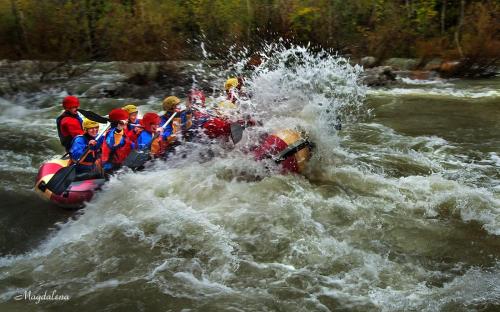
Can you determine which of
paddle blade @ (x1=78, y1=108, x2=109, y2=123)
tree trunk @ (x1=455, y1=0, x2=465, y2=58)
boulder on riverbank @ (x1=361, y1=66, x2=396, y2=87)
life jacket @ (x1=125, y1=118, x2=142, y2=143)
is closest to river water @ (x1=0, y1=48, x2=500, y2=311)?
life jacket @ (x1=125, y1=118, x2=142, y2=143)

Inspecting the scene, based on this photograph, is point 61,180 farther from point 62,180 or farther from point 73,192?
point 73,192

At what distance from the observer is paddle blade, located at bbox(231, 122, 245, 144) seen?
6.27 m

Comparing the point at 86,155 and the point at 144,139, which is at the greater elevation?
the point at 144,139

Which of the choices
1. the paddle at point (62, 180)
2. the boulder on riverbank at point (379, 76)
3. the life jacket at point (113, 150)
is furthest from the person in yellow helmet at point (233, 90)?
the boulder on riverbank at point (379, 76)

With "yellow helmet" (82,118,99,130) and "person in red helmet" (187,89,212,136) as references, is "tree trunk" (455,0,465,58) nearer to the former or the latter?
"person in red helmet" (187,89,212,136)

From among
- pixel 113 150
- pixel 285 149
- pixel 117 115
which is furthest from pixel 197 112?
pixel 285 149

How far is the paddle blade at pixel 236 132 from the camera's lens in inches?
247

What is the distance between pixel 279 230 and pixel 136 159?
2094 millimetres

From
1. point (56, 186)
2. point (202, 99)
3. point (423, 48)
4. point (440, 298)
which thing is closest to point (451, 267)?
point (440, 298)

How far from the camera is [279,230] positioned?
16.9 ft

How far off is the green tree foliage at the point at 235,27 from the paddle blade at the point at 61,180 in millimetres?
7875

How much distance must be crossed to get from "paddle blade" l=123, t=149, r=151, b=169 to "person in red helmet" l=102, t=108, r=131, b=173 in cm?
14

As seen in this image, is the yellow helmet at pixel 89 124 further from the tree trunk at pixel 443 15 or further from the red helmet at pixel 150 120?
the tree trunk at pixel 443 15

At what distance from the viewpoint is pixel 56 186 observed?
6.06 m
